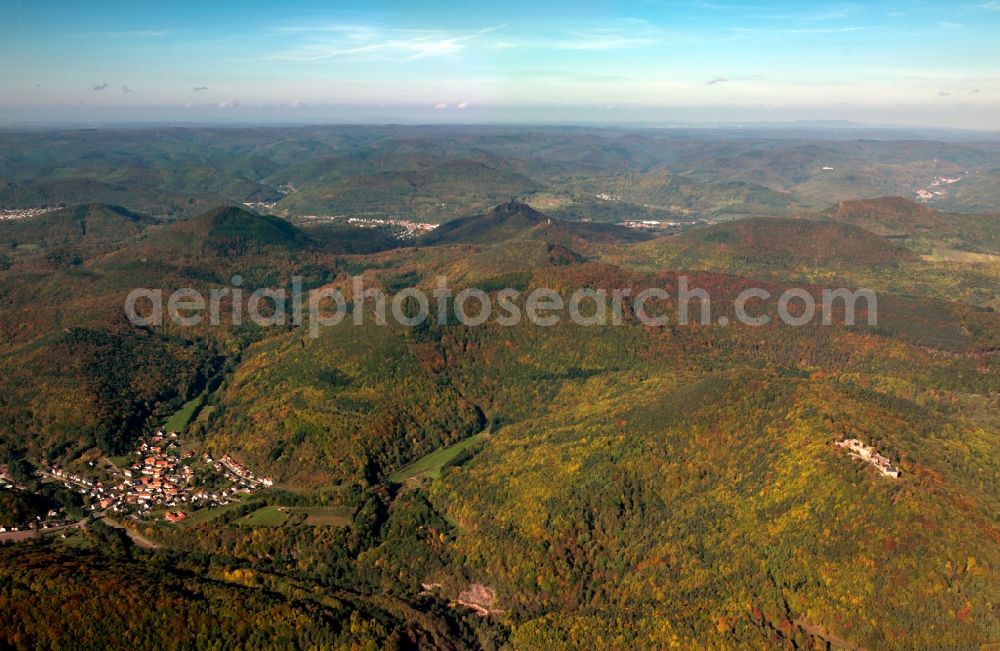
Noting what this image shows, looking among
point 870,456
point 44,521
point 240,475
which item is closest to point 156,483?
point 240,475

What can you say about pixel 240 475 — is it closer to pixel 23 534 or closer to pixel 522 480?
pixel 23 534

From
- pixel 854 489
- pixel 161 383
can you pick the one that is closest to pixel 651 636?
pixel 854 489

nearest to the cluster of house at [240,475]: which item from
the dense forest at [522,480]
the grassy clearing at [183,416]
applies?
the dense forest at [522,480]

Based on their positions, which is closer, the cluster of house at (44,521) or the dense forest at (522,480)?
the dense forest at (522,480)

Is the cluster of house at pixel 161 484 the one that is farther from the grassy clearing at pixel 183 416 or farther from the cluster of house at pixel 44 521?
the grassy clearing at pixel 183 416

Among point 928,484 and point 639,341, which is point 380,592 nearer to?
point 928,484

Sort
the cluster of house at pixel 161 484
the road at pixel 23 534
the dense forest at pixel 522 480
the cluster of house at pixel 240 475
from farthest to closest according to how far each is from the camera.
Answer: the cluster of house at pixel 240 475
the cluster of house at pixel 161 484
the road at pixel 23 534
the dense forest at pixel 522 480
